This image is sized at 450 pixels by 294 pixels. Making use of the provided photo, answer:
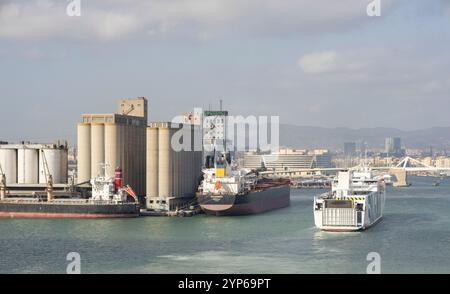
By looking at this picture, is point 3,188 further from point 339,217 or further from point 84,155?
point 339,217

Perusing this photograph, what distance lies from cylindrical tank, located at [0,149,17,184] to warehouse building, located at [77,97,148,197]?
521 cm

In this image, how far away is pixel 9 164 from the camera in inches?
2074

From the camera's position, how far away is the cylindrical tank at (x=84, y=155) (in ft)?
166

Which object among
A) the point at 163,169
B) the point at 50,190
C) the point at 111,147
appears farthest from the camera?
the point at 111,147

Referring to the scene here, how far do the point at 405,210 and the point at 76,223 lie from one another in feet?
75.3

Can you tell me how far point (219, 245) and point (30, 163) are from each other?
24794mm

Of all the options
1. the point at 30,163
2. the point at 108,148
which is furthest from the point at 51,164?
the point at 108,148

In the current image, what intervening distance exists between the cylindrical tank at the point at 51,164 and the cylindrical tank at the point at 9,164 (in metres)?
1.87

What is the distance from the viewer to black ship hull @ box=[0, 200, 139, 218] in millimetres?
45562

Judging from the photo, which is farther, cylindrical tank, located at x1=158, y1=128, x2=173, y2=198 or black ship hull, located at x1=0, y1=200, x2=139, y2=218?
cylindrical tank, located at x1=158, y1=128, x2=173, y2=198

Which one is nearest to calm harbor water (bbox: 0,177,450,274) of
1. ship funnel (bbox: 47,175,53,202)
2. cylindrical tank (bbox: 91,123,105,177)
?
ship funnel (bbox: 47,175,53,202)

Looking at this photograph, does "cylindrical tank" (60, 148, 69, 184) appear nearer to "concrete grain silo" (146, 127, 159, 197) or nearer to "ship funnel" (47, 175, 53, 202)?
"ship funnel" (47, 175, 53, 202)
